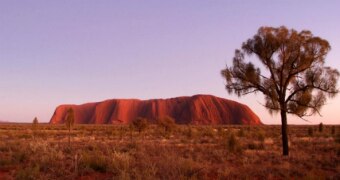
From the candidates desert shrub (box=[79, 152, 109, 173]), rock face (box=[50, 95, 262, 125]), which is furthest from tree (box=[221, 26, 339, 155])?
rock face (box=[50, 95, 262, 125])

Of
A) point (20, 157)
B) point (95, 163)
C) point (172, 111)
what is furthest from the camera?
point (172, 111)

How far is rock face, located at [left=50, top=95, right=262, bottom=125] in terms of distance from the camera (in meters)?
132

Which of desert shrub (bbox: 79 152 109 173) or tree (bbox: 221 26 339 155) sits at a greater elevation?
tree (bbox: 221 26 339 155)

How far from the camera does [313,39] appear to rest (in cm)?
1736

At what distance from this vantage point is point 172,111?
145 meters

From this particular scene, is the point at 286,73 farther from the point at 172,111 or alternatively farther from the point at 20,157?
the point at 172,111

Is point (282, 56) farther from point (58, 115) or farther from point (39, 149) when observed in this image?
point (58, 115)

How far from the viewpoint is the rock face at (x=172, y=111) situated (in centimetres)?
13238

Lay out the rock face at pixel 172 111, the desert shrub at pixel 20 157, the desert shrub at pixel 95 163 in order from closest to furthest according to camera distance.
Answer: the desert shrub at pixel 95 163 → the desert shrub at pixel 20 157 → the rock face at pixel 172 111

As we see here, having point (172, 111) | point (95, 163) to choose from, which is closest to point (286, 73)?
point (95, 163)

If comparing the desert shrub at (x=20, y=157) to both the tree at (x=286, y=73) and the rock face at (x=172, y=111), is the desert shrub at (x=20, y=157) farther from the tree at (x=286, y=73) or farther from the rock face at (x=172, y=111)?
the rock face at (x=172, y=111)

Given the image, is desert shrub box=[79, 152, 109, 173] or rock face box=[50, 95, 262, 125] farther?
rock face box=[50, 95, 262, 125]

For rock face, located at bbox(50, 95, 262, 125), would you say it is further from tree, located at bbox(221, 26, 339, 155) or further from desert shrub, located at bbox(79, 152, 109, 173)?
desert shrub, located at bbox(79, 152, 109, 173)

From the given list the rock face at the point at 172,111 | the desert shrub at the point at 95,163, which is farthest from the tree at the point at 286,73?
the rock face at the point at 172,111
